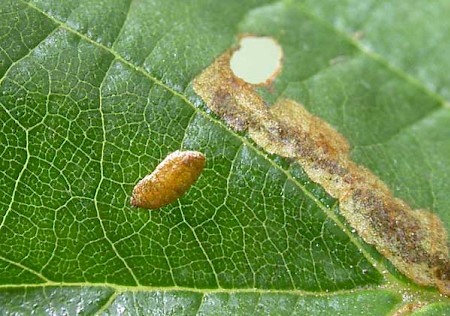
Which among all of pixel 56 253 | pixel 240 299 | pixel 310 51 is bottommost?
pixel 56 253

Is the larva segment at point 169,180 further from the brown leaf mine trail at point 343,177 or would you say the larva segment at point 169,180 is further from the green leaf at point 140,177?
the brown leaf mine trail at point 343,177

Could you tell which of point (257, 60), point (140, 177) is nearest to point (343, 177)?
point (257, 60)

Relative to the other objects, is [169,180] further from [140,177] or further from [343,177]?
[343,177]

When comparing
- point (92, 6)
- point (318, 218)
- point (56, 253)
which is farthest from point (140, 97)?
point (318, 218)

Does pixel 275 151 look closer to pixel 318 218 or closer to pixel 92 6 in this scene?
pixel 318 218

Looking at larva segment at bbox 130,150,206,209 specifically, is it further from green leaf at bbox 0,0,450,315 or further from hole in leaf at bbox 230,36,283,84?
hole in leaf at bbox 230,36,283,84

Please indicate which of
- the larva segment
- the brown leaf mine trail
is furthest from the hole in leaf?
the larva segment

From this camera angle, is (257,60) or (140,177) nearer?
(140,177)
